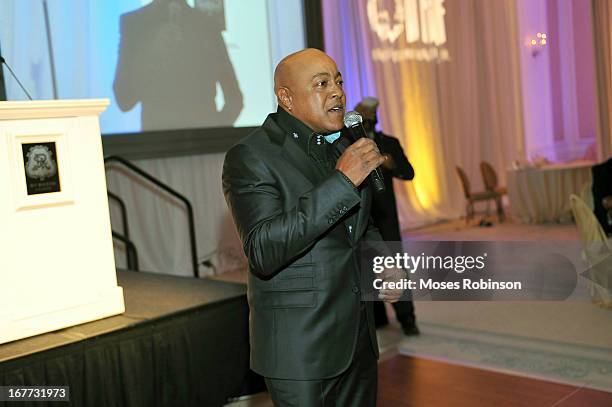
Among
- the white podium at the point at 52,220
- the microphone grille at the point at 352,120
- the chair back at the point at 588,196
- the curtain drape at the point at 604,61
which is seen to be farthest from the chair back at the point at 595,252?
the white podium at the point at 52,220

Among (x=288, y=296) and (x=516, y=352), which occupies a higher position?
(x=288, y=296)

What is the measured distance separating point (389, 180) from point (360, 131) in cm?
255

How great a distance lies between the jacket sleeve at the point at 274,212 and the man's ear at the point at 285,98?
0.17 m

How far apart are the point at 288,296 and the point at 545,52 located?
5026 millimetres

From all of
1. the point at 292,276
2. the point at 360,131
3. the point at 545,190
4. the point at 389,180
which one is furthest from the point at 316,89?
the point at 545,190

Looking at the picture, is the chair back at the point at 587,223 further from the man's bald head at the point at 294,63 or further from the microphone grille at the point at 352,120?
the man's bald head at the point at 294,63

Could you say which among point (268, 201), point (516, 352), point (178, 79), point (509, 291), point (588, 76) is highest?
point (178, 79)

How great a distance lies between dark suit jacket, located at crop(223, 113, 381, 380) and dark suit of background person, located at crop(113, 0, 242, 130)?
17.0ft

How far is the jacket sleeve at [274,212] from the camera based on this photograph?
1.58m

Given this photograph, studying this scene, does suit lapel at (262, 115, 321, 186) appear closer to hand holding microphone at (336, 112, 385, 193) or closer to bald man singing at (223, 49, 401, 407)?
bald man singing at (223, 49, 401, 407)

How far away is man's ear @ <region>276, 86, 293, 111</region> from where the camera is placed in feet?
5.93

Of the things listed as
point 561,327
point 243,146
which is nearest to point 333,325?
point 243,146

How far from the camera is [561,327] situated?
15.0 ft

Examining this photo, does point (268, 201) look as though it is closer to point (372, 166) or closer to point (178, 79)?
point (372, 166)
